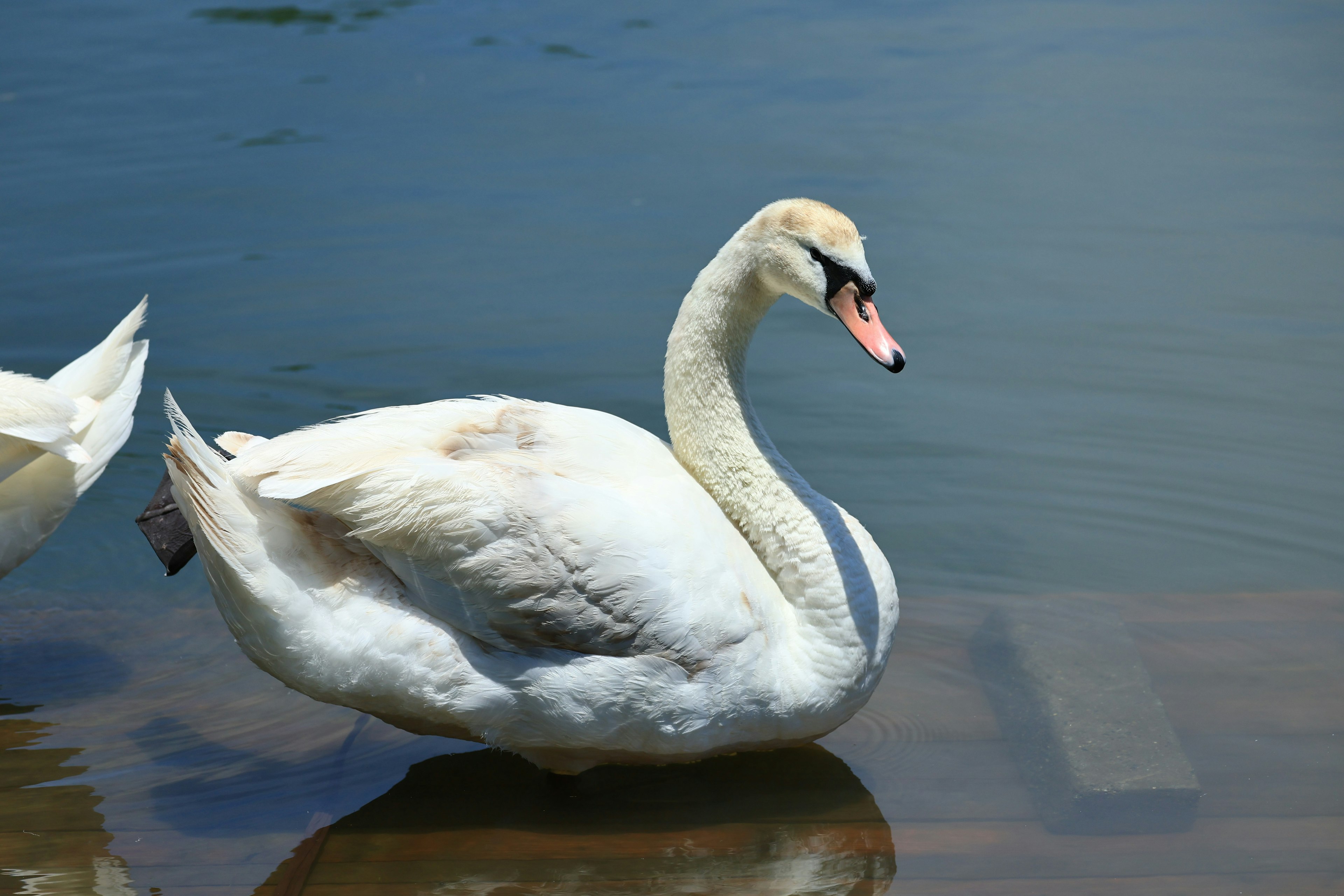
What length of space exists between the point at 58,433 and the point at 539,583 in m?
1.88

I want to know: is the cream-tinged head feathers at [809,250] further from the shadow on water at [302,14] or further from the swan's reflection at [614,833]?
the shadow on water at [302,14]

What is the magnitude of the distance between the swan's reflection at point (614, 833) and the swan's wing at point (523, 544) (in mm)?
641

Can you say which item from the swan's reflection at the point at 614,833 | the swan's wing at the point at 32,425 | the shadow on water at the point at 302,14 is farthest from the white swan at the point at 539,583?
the shadow on water at the point at 302,14

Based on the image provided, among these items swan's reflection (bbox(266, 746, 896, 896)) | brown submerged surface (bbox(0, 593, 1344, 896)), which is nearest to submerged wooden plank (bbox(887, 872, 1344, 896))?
brown submerged surface (bbox(0, 593, 1344, 896))

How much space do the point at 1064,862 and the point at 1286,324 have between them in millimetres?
4375

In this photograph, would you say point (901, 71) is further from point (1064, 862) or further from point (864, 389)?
point (1064, 862)

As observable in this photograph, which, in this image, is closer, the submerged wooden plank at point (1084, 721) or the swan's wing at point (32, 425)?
the submerged wooden plank at point (1084, 721)

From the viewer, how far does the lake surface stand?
4188 millimetres

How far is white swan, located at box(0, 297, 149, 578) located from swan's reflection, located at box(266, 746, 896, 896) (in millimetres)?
1570

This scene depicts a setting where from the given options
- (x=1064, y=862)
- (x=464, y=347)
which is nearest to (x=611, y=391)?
(x=464, y=347)

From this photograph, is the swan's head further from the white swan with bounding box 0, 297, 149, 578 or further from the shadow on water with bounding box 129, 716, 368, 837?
the white swan with bounding box 0, 297, 149, 578

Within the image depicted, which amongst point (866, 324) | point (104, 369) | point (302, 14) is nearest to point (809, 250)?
point (866, 324)

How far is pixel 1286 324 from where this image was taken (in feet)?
24.0

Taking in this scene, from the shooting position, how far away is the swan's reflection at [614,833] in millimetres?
3914
